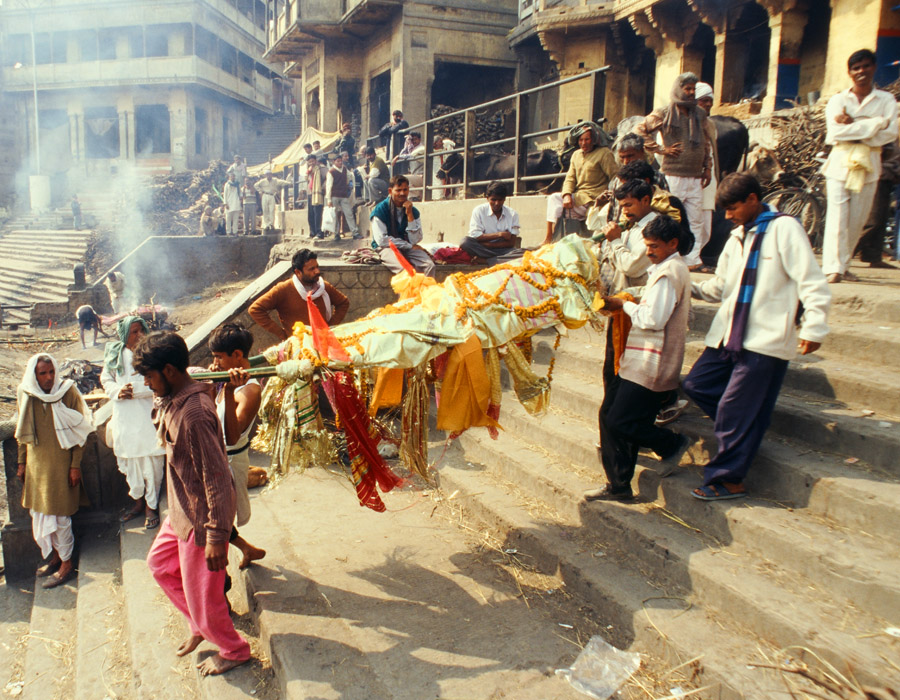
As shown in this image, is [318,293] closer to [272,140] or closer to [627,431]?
[627,431]

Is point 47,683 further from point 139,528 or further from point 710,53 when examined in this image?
point 710,53

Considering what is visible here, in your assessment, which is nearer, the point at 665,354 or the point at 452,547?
the point at 665,354

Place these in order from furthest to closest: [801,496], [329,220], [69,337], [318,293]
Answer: [69,337], [329,220], [318,293], [801,496]

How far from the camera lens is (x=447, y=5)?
1861cm

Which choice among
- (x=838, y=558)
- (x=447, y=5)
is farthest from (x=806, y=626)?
(x=447, y=5)

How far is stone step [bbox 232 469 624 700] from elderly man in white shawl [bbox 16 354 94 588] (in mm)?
1845

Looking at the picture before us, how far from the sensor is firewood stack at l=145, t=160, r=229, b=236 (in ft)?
90.9

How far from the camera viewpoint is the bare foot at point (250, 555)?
3901mm

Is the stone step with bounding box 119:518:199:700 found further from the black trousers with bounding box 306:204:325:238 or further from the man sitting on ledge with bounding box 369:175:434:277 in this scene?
the black trousers with bounding box 306:204:325:238

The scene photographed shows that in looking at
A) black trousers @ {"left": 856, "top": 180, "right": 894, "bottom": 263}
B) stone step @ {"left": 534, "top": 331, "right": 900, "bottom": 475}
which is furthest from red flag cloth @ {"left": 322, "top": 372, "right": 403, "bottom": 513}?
black trousers @ {"left": 856, "top": 180, "right": 894, "bottom": 263}

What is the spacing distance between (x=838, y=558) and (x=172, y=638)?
354 centimetres

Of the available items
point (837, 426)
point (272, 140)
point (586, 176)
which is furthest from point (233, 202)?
point (272, 140)

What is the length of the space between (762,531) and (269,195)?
813 inches

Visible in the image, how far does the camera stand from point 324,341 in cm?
332
